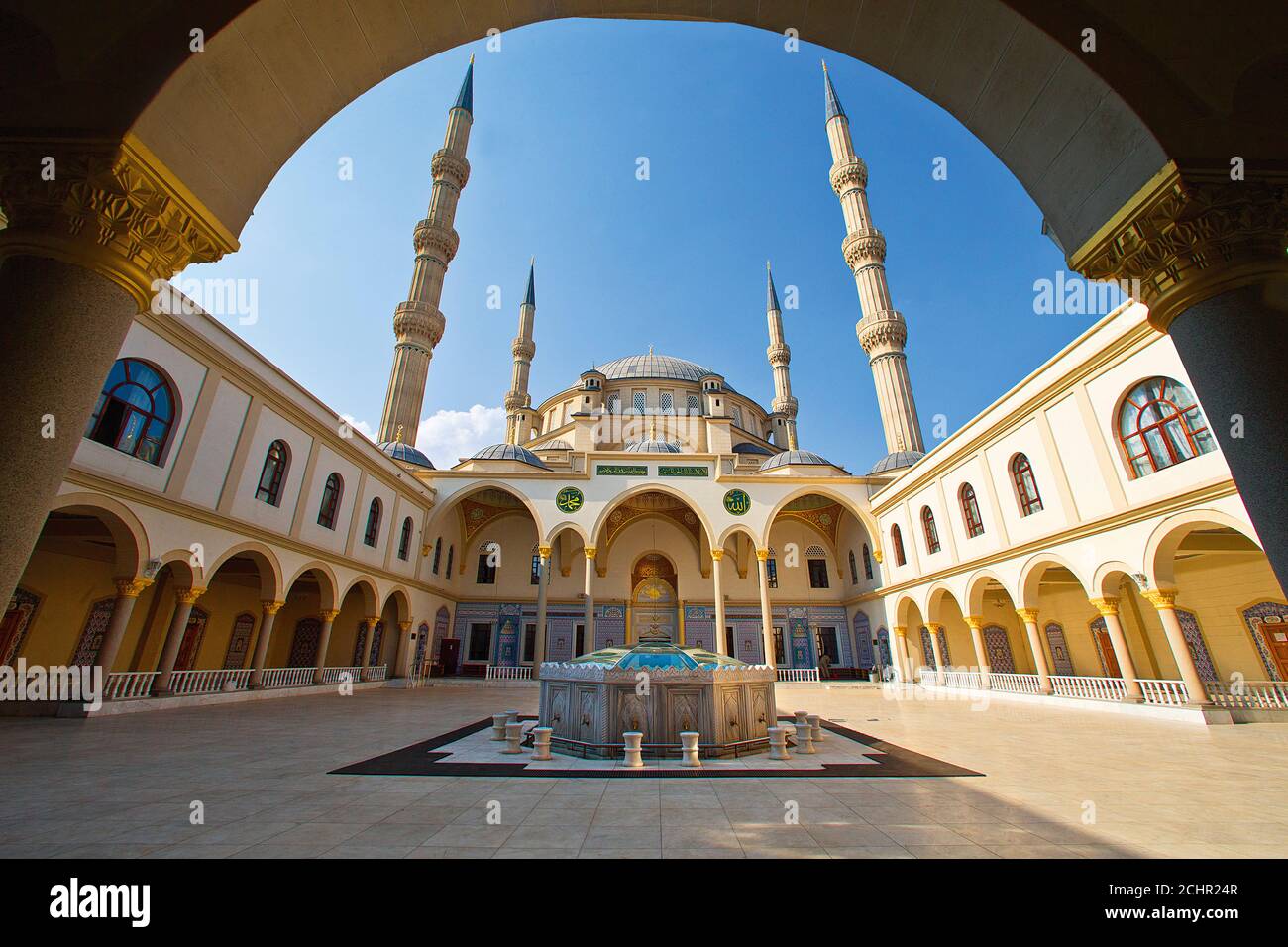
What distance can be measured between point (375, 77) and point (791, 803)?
5.82m

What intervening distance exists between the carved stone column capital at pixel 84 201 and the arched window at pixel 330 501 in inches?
449

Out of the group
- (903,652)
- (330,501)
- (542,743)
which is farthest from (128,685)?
(903,652)

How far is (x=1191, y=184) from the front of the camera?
9.07ft

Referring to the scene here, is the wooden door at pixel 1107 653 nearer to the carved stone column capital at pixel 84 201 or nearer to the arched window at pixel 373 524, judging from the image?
the carved stone column capital at pixel 84 201

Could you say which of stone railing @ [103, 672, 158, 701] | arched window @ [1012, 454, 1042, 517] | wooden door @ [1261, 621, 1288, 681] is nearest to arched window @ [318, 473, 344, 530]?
stone railing @ [103, 672, 158, 701]

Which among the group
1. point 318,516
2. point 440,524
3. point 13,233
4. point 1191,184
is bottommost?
point 13,233

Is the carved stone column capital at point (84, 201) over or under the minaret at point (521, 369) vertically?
under

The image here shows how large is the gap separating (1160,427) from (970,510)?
17.0 ft

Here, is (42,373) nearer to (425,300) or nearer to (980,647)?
(980,647)

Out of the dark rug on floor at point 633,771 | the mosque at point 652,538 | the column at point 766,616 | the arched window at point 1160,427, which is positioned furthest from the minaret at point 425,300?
the arched window at point 1160,427

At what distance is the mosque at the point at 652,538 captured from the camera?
28.3ft

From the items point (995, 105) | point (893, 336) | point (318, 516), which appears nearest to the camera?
point (995, 105)
